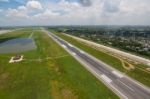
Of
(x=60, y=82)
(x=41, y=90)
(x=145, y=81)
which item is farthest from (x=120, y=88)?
(x=41, y=90)

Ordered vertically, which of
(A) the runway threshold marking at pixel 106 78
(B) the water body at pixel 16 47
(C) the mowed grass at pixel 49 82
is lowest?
(B) the water body at pixel 16 47

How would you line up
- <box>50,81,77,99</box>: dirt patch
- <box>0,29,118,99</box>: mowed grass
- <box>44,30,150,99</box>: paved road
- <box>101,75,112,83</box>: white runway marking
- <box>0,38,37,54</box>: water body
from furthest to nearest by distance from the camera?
<box>0,38,37,54</box>: water body
<box>101,75,112,83</box>: white runway marking
<box>0,29,118,99</box>: mowed grass
<box>50,81,77,99</box>: dirt patch
<box>44,30,150,99</box>: paved road

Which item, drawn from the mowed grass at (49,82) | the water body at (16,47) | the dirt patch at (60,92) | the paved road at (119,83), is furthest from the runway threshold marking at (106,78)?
the water body at (16,47)

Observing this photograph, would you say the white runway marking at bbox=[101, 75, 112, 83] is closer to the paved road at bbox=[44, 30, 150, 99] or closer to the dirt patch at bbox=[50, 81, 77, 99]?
the paved road at bbox=[44, 30, 150, 99]

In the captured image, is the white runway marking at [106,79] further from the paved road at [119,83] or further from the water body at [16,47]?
the water body at [16,47]

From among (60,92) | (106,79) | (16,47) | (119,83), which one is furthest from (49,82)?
(16,47)

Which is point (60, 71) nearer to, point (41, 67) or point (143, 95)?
point (41, 67)

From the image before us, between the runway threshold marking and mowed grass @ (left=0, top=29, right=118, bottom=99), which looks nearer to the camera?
mowed grass @ (left=0, top=29, right=118, bottom=99)

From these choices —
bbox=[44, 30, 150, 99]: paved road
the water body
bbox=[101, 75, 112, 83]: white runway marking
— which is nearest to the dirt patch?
bbox=[44, 30, 150, 99]: paved road
